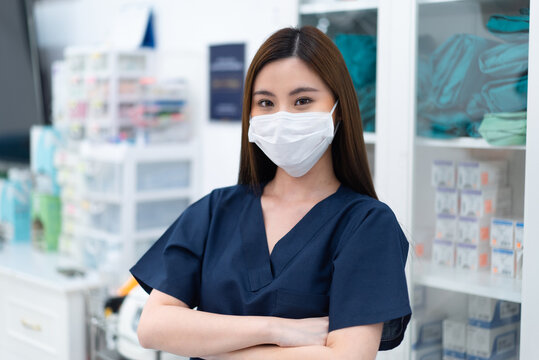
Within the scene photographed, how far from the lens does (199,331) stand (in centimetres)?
138

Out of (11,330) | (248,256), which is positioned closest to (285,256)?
(248,256)

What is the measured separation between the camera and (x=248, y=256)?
147cm

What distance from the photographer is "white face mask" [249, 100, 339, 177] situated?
1.41 metres

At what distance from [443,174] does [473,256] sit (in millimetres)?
260

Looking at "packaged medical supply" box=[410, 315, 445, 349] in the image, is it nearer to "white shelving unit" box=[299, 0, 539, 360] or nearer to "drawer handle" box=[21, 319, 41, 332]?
"white shelving unit" box=[299, 0, 539, 360]

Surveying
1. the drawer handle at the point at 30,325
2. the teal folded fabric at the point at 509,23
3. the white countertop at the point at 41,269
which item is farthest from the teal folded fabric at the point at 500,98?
the drawer handle at the point at 30,325

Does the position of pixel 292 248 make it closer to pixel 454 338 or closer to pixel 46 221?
pixel 454 338

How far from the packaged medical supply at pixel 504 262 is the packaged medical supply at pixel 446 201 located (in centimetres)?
18

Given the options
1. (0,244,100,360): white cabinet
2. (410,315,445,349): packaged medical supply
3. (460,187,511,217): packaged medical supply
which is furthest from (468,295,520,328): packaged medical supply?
(0,244,100,360): white cabinet

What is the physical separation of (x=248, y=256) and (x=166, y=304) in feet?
0.69

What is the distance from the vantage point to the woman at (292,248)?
133 cm

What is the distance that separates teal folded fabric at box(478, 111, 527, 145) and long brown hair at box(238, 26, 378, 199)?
1.63 ft

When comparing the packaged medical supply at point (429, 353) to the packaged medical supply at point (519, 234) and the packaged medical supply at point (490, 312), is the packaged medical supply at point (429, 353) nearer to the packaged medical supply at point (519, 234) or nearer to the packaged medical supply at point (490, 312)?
the packaged medical supply at point (490, 312)

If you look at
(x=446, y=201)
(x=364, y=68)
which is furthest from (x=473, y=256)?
(x=364, y=68)
